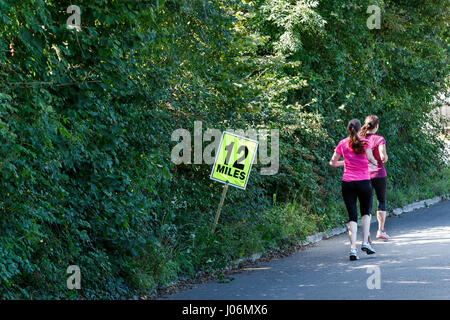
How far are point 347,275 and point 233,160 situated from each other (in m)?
3.32

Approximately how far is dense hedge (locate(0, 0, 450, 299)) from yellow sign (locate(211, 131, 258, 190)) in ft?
1.66

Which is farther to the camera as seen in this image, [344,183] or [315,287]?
[344,183]

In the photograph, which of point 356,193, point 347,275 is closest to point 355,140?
point 356,193

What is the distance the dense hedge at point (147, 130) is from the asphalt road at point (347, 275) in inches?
29.0

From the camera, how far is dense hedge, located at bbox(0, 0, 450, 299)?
701cm

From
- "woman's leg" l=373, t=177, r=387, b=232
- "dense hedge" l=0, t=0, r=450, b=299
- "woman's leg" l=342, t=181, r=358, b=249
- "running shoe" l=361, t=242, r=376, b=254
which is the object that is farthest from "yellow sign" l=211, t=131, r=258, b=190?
"woman's leg" l=373, t=177, r=387, b=232

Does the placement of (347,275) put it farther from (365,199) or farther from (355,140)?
(355,140)

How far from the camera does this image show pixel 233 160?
11852mm

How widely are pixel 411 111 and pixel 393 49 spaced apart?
2.27 metres

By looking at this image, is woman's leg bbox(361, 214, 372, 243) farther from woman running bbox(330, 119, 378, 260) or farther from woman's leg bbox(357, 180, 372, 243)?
woman running bbox(330, 119, 378, 260)

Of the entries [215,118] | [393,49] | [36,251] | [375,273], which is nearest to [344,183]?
[375,273]

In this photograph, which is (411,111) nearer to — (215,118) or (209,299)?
A: (215,118)

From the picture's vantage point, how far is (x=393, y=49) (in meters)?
20.0

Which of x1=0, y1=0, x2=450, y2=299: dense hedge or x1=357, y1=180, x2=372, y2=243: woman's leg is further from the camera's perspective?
x1=357, y1=180, x2=372, y2=243: woman's leg
